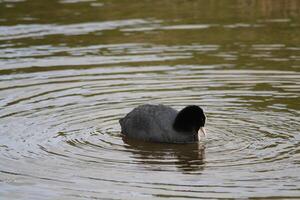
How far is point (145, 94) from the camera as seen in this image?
18875 millimetres

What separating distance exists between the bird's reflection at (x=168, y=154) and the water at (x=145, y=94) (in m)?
0.03

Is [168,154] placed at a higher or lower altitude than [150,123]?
lower

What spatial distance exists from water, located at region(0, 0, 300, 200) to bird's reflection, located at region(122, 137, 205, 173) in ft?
0.09

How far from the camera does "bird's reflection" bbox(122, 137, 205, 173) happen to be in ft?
47.5

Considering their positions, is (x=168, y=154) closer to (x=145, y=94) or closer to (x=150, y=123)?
(x=150, y=123)

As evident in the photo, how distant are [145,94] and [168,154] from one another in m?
3.85

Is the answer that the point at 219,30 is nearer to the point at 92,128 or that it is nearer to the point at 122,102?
the point at 122,102

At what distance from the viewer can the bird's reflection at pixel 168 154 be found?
47.5 ft

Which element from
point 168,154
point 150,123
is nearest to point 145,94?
point 150,123

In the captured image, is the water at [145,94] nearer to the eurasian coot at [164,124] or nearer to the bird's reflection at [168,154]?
the bird's reflection at [168,154]

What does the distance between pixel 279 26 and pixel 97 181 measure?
1299 centimetres

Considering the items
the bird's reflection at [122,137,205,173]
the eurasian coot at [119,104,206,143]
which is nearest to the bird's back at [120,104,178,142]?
the eurasian coot at [119,104,206,143]

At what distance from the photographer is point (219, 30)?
82.0ft

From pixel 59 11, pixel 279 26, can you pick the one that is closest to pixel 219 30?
pixel 279 26
